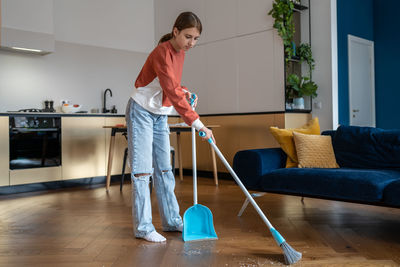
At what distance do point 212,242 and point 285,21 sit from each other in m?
3.24

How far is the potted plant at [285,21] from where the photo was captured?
186 inches

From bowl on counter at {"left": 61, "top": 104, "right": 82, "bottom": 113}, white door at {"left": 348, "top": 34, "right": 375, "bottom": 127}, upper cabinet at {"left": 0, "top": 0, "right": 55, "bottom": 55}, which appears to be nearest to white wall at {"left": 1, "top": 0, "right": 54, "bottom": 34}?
upper cabinet at {"left": 0, "top": 0, "right": 55, "bottom": 55}

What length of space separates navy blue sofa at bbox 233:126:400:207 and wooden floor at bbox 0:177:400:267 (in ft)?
0.85

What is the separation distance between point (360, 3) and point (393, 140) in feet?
11.2

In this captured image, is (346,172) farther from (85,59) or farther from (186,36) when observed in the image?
(85,59)

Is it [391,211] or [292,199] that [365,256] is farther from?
[292,199]

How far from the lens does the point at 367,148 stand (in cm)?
311

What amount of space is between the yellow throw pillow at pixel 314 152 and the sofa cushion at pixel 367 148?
0.07 m

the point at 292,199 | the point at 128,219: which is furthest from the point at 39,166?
the point at 292,199

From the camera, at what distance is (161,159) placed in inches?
104

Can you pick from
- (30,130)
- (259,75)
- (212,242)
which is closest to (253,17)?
(259,75)

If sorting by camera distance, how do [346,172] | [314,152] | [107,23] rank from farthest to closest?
[107,23] → [314,152] → [346,172]

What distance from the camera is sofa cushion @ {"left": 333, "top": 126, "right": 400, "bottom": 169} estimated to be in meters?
3.00

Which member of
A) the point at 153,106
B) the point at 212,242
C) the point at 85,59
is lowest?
the point at 212,242
